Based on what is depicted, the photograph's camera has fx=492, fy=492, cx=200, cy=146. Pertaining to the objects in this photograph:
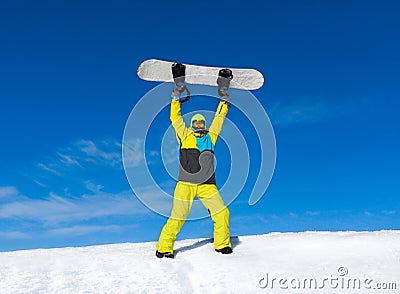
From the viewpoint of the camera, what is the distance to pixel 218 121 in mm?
8594

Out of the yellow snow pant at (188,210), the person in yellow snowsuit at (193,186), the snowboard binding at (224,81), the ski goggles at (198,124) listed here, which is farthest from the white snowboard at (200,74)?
the yellow snow pant at (188,210)

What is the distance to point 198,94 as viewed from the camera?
884 centimetres

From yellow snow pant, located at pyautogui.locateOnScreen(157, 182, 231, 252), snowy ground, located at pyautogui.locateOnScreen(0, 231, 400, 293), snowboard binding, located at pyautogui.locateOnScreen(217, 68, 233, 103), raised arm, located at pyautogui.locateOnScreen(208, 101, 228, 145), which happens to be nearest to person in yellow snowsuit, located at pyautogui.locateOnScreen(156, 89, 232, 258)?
yellow snow pant, located at pyautogui.locateOnScreen(157, 182, 231, 252)

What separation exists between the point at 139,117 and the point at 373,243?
4.50 metres

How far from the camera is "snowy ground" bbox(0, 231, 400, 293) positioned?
21.4 ft

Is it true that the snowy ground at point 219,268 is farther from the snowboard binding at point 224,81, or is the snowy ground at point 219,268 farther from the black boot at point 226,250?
the snowboard binding at point 224,81

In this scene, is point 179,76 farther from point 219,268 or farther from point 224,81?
point 219,268

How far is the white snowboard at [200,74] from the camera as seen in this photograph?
879 centimetres

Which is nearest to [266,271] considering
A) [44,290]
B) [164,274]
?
[164,274]

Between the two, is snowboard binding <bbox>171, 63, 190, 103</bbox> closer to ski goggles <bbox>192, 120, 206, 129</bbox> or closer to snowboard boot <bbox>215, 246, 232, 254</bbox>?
ski goggles <bbox>192, 120, 206, 129</bbox>

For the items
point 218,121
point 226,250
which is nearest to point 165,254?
point 226,250

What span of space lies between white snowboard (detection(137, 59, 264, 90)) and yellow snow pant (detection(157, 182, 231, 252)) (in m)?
1.99

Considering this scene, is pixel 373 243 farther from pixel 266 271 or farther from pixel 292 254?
pixel 266 271

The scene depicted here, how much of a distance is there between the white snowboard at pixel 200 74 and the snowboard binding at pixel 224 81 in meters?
0.14
